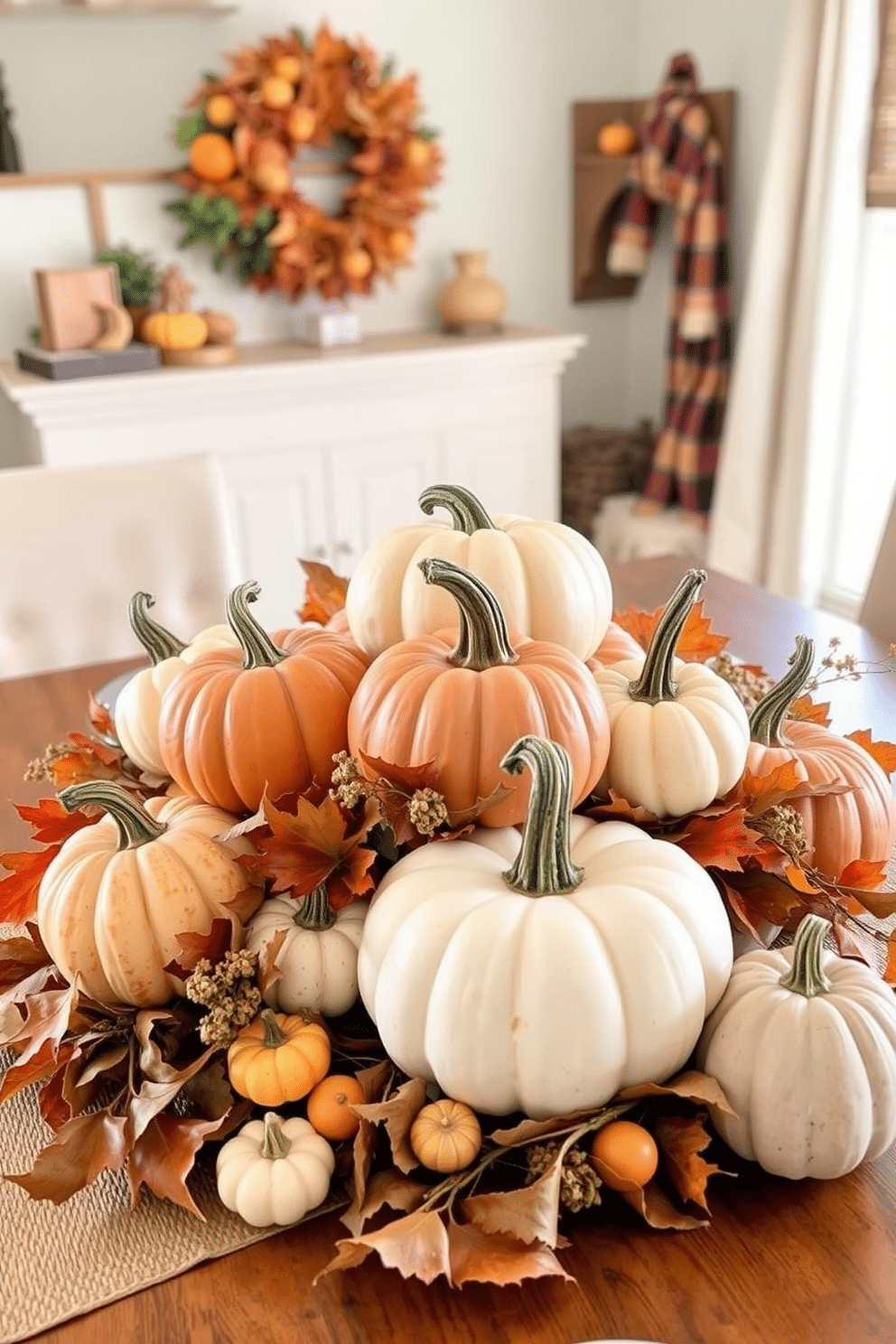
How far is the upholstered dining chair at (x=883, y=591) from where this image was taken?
Answer: 1780 millimetres

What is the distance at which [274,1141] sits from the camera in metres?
0.74

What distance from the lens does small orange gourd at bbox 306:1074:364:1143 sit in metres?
0.76

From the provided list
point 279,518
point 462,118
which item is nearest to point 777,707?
point 279,518

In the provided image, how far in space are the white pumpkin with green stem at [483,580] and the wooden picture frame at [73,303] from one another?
205cm

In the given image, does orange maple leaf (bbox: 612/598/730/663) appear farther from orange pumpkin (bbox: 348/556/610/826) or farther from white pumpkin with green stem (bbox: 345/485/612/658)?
orange pumpkin (bbox: 348/556/610/826)

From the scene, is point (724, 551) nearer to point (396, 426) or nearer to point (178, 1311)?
point (396, 426)

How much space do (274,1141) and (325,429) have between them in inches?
92.5

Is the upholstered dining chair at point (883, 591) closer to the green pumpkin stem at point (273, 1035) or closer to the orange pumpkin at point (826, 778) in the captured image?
the orange pumpkin at point (826, 778)

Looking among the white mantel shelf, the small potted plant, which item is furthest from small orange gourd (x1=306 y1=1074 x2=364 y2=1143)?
the small potted plant

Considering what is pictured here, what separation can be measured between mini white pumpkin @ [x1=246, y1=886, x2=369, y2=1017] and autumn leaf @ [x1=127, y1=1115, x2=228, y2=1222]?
0.09 metres

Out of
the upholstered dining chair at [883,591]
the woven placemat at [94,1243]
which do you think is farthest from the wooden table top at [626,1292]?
the upholstered dining chair at [883,591]

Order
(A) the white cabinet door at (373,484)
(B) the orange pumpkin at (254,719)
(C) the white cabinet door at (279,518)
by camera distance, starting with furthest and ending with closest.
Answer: (A) the white cabinet door at (373,484)
(C) the white cabinet door at (279,518)
(B) the orange pumpkin at (254,719)

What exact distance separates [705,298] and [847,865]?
8.47ft

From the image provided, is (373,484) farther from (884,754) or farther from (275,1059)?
(275,1059)
